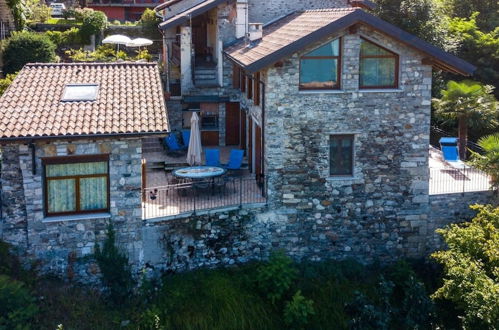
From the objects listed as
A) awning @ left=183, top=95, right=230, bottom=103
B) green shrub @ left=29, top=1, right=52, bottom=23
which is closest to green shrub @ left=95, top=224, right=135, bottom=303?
awning @ left=183, top=95, right=230, bottom=103

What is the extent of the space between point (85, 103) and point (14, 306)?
217 inches

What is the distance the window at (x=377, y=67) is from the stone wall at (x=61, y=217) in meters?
6.93

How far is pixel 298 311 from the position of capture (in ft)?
53.5

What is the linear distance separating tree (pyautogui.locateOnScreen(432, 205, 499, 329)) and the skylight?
10.5 m

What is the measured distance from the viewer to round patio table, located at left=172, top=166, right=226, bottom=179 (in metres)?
18.5

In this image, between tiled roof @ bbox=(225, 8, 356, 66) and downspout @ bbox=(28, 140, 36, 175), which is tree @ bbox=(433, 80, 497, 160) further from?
downspout @ bbox=(28, 140, 36, 175)

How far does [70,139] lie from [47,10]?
28409 mm

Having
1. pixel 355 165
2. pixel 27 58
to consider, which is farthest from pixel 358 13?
pixel 27 58

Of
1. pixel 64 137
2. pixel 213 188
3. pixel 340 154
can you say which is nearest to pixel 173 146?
pixel 213 188

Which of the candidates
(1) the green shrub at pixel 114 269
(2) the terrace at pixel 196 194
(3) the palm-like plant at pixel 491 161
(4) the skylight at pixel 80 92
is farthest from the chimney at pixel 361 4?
(1) the green shrub at pixel 114 269

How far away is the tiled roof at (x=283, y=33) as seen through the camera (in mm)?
17250

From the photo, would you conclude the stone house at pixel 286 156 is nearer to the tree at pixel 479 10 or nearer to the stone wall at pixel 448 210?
the stone wall at pixel 448 210

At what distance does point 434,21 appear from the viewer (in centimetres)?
2770

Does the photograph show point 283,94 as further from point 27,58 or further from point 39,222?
point 27,58
